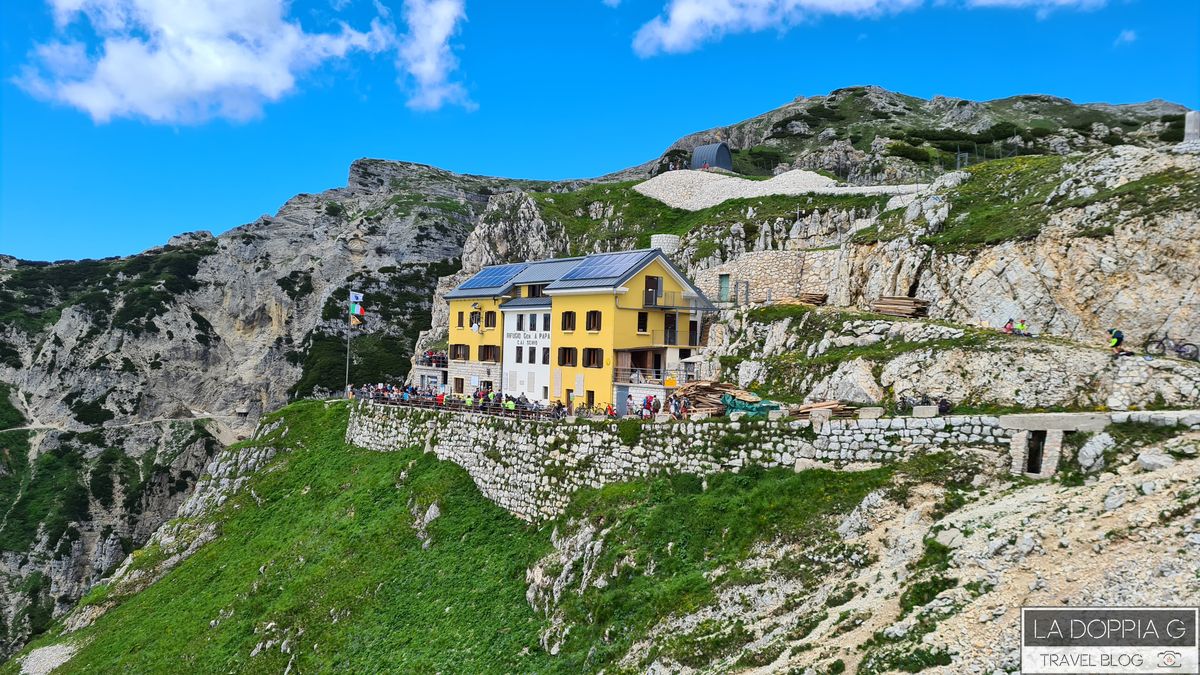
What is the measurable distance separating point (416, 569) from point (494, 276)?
26210 millimetres

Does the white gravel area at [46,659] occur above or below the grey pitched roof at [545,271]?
below

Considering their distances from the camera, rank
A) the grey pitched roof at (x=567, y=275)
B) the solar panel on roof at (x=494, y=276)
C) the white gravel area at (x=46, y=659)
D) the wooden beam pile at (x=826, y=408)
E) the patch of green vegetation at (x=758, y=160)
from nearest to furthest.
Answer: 1. the wooden beam pile at (x=826, y=408)
2. the white gravel area at (x=46, y=659)
3. the grey pitched roof at (x=567, y=275)
4. the solar panel on roof at (x=494, y=276)
5. the patch of green vegetation at (x=758, y=160)

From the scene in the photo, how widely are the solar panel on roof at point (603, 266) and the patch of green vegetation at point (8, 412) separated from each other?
96.5m

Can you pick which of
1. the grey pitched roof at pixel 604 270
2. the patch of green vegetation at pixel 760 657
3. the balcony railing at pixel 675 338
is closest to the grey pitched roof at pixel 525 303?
Answer: the grey pitched roof at pixel 604 270

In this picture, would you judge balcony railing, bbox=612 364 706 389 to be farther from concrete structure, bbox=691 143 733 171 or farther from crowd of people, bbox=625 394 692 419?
concrete structure, bbox=691 143 733 171

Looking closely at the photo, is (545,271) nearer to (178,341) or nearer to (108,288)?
(178,341)

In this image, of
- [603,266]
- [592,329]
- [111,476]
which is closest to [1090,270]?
[592,329]

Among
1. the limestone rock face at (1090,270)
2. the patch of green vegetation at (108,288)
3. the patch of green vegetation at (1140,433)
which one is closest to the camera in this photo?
the patch of green vegetation at (1140,433)

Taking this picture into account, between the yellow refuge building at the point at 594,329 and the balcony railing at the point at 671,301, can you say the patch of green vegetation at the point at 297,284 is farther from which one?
the balcony railing at the point at 671,301

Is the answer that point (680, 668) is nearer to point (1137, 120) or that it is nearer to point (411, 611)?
point (411, 611)

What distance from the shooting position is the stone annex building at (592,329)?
4003 centimetres

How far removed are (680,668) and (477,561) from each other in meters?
14.5

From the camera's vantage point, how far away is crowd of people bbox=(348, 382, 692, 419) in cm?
3192

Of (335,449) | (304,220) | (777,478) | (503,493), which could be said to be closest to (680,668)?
(777,478)
